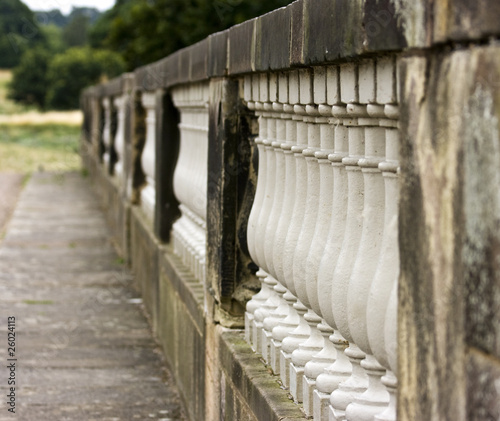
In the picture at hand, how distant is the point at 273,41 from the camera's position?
3.07 meters

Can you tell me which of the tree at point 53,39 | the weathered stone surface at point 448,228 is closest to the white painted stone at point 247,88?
the weathered stone surface at point 448,228

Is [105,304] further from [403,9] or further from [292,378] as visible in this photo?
[403,9]

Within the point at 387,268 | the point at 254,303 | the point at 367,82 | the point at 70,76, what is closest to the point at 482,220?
the point at 387,268

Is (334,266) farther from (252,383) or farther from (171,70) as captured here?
(171,70)

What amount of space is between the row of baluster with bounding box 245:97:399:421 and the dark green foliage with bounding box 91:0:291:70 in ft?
103

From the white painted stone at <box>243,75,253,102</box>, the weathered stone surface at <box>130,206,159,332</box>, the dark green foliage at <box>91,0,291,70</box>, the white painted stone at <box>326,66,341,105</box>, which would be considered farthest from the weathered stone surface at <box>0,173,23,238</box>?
the dark green foliage at <box>91,0,291,70</box>

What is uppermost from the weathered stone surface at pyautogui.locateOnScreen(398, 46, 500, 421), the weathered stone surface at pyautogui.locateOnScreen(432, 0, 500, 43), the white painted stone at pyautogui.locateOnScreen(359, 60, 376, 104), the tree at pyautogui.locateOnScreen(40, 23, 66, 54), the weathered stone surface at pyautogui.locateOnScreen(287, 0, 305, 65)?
the tree at pyautogui.locateOnScreen(40, 23, 66, 54)

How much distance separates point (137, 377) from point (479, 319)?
416 cm

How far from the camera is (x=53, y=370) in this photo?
5.50 m

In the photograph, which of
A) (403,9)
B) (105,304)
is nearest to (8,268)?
(105,304)

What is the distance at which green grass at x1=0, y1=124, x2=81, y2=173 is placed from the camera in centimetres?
2488

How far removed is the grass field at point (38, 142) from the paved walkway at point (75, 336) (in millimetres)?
12647

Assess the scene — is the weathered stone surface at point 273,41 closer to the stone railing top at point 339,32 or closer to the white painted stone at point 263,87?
the stone railing top at point 339,32

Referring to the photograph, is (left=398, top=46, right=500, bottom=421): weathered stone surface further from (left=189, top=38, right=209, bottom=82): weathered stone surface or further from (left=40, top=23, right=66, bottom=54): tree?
(left=40, top=23, right=66, bottom=54): tree
